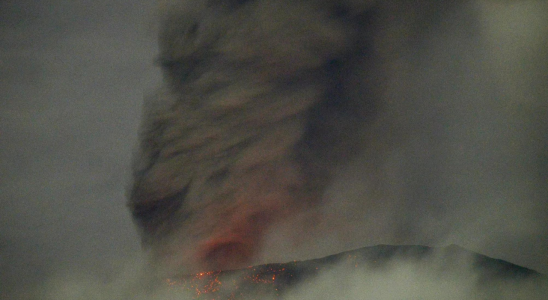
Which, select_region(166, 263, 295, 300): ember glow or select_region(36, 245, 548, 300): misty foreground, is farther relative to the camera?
select_region(166, 263, 295, 300): ember glow

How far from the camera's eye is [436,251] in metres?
3.86

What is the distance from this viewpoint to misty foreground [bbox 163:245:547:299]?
12.4ft

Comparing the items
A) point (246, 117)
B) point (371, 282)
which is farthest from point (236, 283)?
point (246, 117)

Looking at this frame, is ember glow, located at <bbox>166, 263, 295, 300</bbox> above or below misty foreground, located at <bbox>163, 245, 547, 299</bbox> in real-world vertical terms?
below

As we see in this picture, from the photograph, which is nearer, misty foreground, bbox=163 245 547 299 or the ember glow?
misty foreground, bbox=163 245 547 299

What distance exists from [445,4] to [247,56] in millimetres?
1732

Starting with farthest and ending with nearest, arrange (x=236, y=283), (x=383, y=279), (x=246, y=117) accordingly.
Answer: (x=236, y=283) < (x=383, y=279) < (x=246, y=117)

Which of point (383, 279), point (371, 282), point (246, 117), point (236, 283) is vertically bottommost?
point (236, 283)

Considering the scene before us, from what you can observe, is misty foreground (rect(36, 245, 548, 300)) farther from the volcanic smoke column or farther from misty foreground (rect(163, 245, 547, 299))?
the volcanic smoke column

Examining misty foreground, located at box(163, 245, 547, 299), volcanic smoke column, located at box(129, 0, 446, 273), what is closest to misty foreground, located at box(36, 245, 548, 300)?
misty foreground, located at box(163, 245, 547, 299)

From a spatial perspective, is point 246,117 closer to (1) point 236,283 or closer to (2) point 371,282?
(2) point 371,282

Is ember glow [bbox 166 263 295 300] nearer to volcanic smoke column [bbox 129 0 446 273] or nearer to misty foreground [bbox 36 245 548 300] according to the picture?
misty foreground [bbox 36 245 548 300]

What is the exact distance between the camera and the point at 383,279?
13.5ft

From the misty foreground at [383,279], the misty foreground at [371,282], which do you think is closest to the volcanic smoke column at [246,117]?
the misty foreground at [371,282]
